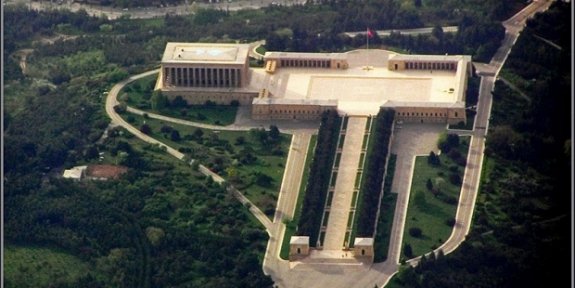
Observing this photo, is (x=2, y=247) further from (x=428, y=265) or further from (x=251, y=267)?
(x=428, y=265)

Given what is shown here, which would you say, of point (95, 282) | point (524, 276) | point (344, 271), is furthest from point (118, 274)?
point (524, 276)

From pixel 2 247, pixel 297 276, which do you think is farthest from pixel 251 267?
pixel 2 247

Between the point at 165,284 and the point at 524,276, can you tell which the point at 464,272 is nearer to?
the point at 524,276

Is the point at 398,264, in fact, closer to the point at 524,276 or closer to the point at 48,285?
the point at 524,276

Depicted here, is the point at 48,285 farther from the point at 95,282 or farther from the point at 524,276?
the point at 524,276

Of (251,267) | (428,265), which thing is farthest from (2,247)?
(428,265)
